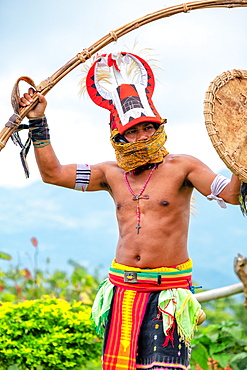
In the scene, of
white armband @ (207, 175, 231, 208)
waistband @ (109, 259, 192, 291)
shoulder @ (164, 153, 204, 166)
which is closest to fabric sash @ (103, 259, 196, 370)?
waistband @ (109, 259, 192, 291)

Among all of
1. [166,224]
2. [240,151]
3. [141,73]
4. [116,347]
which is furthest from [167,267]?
[141,73]

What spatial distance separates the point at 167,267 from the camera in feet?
11.8

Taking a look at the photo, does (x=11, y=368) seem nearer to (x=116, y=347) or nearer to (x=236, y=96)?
(x=116, y=347)

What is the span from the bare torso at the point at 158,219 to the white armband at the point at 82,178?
0.27m

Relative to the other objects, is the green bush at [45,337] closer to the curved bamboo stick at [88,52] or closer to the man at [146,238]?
the man at [146,238]

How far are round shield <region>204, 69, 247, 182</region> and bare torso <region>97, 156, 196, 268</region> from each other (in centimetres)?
49

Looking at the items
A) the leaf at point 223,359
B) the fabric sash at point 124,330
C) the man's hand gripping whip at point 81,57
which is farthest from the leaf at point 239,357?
the man's hand gripping whip at point 81,57

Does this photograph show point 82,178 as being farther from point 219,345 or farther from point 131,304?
point 219,345

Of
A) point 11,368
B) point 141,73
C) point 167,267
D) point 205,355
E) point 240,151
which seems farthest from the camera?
point 205,355

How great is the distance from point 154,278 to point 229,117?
985 millimetres

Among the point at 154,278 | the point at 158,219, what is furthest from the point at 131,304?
the point at 158,219

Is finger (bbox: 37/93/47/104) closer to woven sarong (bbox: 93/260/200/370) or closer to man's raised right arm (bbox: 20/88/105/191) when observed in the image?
man's raised right arm (bbox: 20/88/105/191)

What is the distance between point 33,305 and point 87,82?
74.3 inches

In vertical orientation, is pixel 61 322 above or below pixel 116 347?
above
